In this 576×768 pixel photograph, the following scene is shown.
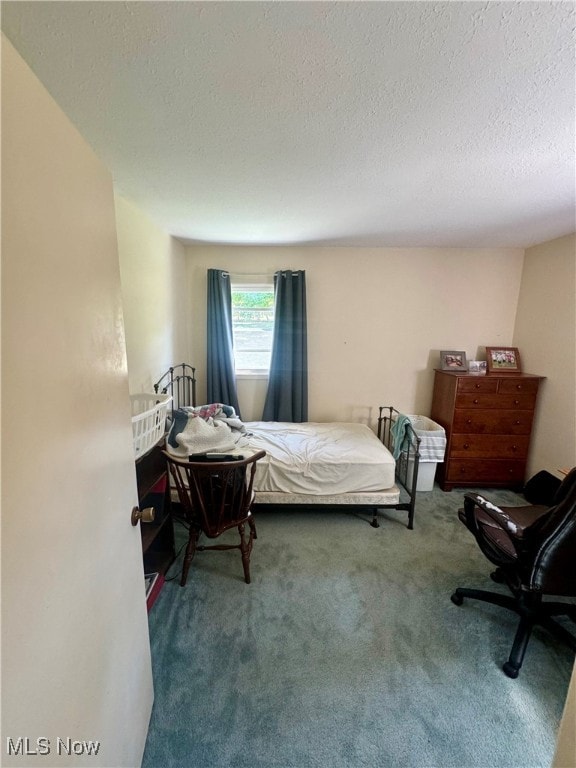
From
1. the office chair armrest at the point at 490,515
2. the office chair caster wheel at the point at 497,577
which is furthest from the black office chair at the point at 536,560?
the office chair caster wheel at the point at 497,577

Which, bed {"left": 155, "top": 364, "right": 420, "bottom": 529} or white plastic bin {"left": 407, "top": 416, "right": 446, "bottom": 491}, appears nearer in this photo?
bed {"left": 155, "top": 364, "right": 420, "bottom": 529}

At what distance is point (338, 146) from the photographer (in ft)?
4.58

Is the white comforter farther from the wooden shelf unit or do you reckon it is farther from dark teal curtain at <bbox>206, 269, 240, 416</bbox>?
dark teal curtain at <bbox>206, 269, 240, 416</bbox>

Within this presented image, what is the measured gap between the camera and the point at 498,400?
2.86 meters

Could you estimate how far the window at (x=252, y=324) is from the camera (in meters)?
3.41

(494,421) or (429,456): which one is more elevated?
(494,421)

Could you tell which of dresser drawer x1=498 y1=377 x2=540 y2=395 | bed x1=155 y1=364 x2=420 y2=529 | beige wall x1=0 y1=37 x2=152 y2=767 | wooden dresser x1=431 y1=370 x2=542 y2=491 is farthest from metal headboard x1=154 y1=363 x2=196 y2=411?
dresser drawer x1=498 y1=377 x2=540 y2=395

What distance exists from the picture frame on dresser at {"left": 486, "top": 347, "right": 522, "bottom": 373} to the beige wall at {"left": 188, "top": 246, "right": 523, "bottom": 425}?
17 centimetres

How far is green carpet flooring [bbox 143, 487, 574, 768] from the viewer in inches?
44.4

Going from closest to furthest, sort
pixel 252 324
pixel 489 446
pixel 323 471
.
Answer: pixel 323 471
pixel 489 446
pixel 252 324

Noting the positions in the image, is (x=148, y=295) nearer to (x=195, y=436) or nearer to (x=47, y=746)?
(x=195, y=436)

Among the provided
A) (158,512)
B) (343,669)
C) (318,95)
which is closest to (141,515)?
(158,512)

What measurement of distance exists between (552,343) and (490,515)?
225cm

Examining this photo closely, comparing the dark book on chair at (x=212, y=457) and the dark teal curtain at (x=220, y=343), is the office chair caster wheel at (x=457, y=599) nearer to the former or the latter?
the dark book on chair at (x=212, y=457)
